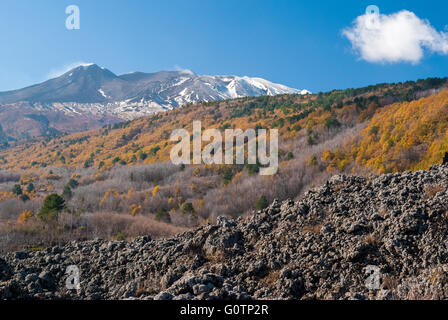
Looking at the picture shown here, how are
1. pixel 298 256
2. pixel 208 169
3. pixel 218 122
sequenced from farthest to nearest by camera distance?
pixel 218 122 < pixel 208 169 < pixel 298 256

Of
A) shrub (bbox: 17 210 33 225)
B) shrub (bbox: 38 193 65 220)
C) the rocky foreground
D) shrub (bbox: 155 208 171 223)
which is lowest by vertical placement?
shrub (bbox: 155 208 171 223)

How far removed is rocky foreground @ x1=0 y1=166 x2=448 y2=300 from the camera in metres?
7.41

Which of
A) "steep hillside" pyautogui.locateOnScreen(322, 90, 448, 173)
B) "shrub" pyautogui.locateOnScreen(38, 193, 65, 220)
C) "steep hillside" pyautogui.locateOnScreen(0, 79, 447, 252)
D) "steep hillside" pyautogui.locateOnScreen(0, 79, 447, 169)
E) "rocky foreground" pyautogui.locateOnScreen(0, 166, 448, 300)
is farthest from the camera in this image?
"steep hillside" pyautogui.locateOnScreen(0, 79, 447, 169)

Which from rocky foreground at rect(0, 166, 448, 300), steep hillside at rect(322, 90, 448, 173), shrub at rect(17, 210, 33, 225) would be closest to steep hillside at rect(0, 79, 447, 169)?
steep hillside at rect(322, 90, 448, 173)

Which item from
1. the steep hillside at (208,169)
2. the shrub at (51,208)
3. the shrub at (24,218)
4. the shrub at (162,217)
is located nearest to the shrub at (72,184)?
the steep hillside at (208,169)

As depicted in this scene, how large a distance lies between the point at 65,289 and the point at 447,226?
360 inches

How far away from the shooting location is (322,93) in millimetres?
90750

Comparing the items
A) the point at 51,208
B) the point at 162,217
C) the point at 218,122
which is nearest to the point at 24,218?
the point at 51,208

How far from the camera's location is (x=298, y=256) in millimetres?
8570

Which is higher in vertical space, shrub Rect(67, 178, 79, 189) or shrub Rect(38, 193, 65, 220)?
shrub Rect(38, 193, 65, 220)

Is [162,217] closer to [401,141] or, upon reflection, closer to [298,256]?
[401,141]

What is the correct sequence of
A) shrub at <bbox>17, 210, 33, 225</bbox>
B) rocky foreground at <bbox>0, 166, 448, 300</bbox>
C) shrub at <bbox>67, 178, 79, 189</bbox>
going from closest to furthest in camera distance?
rocky foreground at <bbox>0, 166, 448, 300</bbox> < shrub at <bbox>17, 210, 33, 225</bbox> < shrub at <bbox>67, 178, 79, 189</bbox>

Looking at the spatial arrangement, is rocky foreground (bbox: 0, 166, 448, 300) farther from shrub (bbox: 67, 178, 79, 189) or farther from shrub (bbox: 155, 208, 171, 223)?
shrub (bbox: 67, 178, 79, 189)

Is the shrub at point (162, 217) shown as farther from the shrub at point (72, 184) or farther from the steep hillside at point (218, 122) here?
the steep hillside at point (218, 122)
